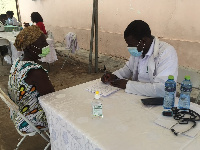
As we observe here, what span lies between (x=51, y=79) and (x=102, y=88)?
3.00 metres

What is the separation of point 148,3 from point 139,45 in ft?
10.5

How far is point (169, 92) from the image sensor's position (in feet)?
4.77

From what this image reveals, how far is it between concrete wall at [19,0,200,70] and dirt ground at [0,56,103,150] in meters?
1.12

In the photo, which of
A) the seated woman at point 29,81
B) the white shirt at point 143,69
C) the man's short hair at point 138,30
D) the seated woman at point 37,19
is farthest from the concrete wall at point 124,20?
the seated woman at point 29,81

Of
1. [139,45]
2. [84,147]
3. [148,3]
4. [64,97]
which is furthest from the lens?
[148,3]

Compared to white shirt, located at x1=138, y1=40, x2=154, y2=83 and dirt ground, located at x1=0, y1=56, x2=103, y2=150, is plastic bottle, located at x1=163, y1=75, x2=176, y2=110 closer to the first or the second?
white shirt, located at x1=138, y1=40, x2=154, y2=83

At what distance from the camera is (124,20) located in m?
5.31

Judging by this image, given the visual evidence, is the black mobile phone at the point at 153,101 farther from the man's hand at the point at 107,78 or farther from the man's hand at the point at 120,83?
the man's hand at the point at 107,78

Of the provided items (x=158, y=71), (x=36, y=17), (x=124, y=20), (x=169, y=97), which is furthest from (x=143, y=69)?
(x=36, y=17)

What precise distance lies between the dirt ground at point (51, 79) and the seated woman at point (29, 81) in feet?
2.51

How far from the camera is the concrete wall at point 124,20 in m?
3.99

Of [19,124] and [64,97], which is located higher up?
[64,97]

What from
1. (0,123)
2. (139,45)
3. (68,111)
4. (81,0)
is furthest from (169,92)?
(81,0)

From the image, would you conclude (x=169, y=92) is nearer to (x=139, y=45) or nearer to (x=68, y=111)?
(x=139, y=45)
